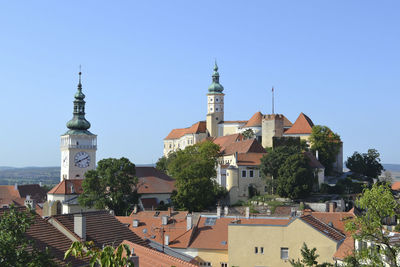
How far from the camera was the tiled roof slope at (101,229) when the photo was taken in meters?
26.1

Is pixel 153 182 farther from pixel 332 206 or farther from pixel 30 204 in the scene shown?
pixel 30 204

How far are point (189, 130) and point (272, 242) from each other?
86.8 metres

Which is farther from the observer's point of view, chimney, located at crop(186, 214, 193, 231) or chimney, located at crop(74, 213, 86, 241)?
chimney, located at crop(186, 214, 193, 231)

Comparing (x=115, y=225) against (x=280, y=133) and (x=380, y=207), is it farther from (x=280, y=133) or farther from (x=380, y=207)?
(x=280, y=133)

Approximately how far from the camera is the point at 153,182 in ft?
235

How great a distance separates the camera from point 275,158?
67.9 m

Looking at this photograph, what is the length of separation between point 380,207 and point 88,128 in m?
72.2

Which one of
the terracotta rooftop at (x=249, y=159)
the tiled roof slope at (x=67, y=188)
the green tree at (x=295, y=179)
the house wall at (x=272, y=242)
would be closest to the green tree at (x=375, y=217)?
the house wall at (x=272, y=242)

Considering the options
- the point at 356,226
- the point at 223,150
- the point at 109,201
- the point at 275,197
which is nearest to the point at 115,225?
the point at 356,226

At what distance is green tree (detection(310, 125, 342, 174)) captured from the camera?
7938 cm

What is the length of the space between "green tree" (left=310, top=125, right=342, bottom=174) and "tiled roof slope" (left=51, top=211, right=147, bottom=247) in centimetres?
5410

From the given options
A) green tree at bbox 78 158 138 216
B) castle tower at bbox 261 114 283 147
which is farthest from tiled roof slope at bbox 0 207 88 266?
castle tower at bbox 261 114 283 147

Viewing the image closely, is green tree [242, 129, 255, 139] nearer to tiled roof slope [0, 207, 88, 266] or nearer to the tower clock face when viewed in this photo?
the tower clock face

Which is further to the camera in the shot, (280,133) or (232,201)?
(280,133)
